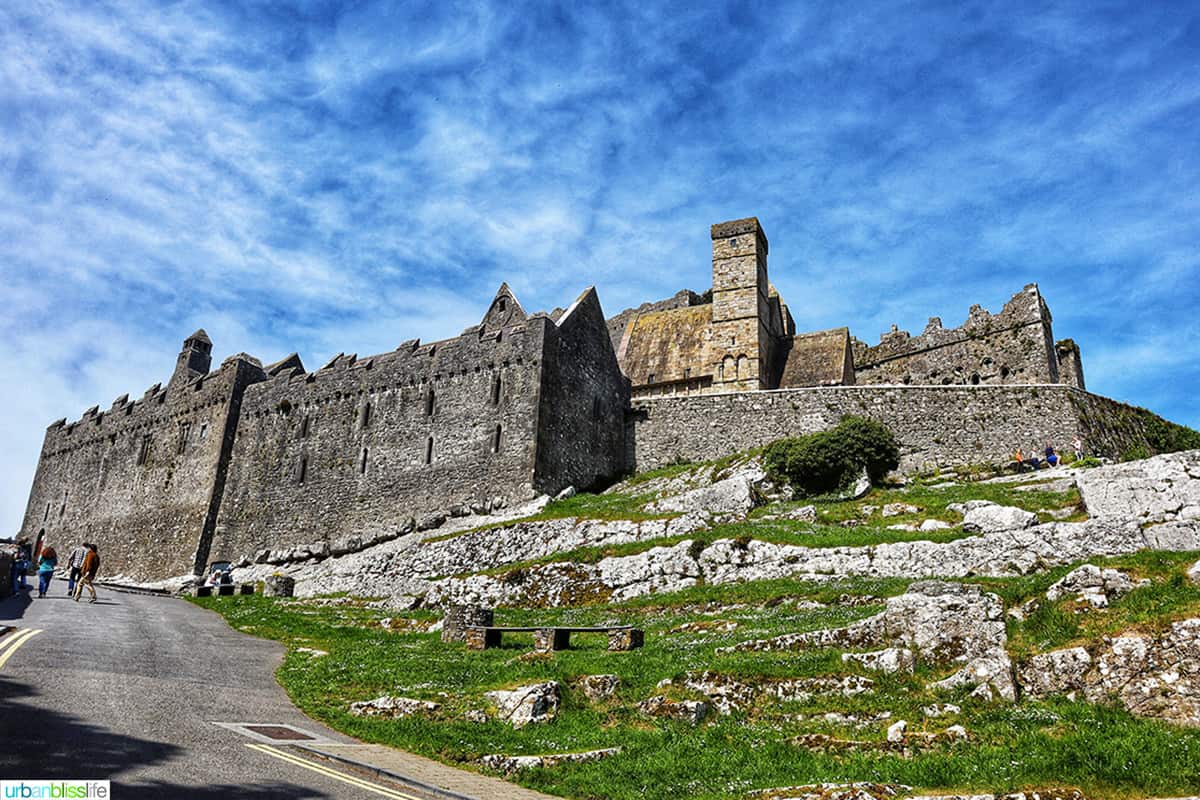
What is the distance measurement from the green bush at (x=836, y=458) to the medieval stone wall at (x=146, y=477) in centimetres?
3506

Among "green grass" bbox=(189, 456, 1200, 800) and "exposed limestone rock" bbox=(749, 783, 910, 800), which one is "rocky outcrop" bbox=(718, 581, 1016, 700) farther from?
"exposed limestone rock" bbox=(749, 783, 910, 800)

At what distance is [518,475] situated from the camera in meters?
38.5

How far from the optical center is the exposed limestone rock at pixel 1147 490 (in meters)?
21.7

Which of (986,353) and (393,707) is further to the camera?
(986,353)

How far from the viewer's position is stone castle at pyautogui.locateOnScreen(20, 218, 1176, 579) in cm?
3969

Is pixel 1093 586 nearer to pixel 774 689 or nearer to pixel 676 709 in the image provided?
pixel 774 689

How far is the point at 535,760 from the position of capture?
38.3 ft

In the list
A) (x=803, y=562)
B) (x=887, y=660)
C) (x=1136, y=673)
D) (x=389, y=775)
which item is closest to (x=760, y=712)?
(x=887, y=660)

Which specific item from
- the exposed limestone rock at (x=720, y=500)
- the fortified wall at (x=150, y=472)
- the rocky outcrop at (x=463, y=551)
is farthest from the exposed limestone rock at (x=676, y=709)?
the fortified wall at (x=150, y=472)

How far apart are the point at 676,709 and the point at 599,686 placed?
68.4 inches

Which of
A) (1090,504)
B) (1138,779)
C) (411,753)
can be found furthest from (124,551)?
(1138,779)

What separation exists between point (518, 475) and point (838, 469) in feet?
47.2

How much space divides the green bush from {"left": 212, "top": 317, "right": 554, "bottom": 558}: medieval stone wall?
11.7 meters

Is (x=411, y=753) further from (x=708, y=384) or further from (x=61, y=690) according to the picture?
(x=708, y=384)
